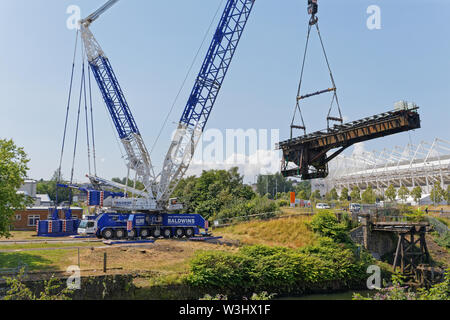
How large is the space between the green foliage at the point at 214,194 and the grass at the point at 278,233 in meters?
10.1

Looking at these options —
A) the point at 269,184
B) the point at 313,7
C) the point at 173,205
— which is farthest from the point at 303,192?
the point at 313,7

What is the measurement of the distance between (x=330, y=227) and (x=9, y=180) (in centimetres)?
2473

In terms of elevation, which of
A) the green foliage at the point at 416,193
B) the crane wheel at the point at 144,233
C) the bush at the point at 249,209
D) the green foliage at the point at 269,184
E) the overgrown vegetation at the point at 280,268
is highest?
the green foliage at the point at 269,184

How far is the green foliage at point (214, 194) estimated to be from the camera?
4972cm

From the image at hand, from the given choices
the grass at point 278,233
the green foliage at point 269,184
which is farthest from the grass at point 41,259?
the green foliage at point 269,184

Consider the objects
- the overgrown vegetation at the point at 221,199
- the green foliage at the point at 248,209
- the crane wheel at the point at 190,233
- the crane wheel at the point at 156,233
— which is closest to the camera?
the crane wheel at the point at 156,233

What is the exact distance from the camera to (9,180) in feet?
80.0

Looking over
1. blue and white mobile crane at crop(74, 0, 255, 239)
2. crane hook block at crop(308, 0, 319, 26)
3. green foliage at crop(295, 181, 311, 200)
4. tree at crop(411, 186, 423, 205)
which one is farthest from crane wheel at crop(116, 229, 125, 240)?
tree at crop(411, 186, 423, 205)

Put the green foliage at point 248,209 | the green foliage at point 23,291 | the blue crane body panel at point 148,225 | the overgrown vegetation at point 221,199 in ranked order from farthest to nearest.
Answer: the overgrown vegetation at point 221,199
the green foliage at point 248,209
the blue crane body panel at point 148,225
the green foliage at point 23,291

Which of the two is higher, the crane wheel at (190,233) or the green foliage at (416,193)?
the green foliage at (416,193)

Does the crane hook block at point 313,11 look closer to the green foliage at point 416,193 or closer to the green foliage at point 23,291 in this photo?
the green foliage at point 23,291

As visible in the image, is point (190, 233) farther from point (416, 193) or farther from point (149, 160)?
point (416, 193)

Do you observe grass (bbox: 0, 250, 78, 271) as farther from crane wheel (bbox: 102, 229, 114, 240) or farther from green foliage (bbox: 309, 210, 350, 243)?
green foliage (bbox: 309, 210, 350, 243)
